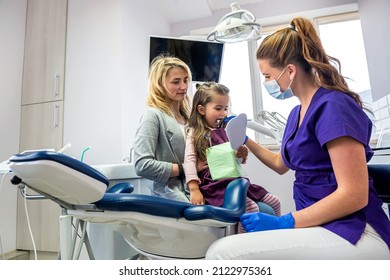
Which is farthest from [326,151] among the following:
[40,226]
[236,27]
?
[40,226]

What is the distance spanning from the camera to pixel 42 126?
1.65 metres

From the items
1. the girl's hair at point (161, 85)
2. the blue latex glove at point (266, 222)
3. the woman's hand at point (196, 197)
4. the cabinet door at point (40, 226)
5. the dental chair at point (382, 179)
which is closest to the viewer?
the blue latex glove at point (266, 222)

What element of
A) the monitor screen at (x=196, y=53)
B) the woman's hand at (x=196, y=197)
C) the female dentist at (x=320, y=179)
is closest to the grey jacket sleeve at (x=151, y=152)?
the woman's hand at (x=196, y=197)

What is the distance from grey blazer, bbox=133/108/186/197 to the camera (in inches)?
34.9

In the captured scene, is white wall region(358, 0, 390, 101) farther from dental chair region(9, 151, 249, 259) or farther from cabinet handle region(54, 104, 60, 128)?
cabinet handle region(54, 104, 60, 128)

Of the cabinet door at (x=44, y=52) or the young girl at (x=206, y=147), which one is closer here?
the young girl at (x=206, y=147)

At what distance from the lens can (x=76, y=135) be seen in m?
1.63

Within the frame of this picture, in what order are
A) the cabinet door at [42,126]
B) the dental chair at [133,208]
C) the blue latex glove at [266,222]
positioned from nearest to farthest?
the dental chair at [133,208]
the blue latex glove at [266,222]
the cabinet door at [42,126]

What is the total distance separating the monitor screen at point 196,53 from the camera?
1909 millimetres

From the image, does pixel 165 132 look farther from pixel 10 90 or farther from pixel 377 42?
pixel 377 42

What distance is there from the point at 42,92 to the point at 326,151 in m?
1.80

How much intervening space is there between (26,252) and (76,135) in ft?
2.64

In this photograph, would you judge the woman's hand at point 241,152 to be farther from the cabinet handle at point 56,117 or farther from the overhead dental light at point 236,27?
the cabinet handle at point 56,117

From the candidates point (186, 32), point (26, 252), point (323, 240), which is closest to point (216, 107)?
point (323, 240)
